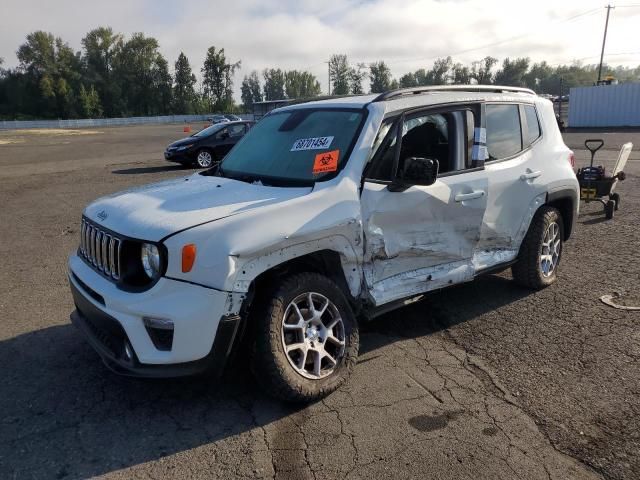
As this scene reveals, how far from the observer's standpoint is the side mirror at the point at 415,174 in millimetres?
3707

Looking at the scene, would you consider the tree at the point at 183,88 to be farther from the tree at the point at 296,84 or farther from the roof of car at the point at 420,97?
the roof of car at the point at 420,97

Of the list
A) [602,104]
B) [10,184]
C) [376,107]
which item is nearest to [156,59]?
[602,104]

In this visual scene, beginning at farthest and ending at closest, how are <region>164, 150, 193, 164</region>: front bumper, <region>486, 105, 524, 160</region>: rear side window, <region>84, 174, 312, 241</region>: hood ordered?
<region>164, 150, 193, 164</region>: front bumper → <region>486, 105, 524, 160</region>: rear side window → <region>84, 174, 312, 241</region>: hood

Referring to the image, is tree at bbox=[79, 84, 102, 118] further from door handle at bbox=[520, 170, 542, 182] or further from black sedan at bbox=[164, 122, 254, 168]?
door handle at bbox=[520, 170, 542, 182]

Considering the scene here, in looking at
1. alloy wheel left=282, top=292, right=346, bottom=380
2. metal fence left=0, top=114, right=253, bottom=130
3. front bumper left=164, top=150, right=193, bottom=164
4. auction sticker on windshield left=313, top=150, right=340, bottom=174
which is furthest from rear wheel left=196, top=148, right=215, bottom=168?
metal fence left=0, top=114, right=253, bottom=130

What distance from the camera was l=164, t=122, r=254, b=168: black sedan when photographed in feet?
58.7

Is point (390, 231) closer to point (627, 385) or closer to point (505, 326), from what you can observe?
point (505, 326)

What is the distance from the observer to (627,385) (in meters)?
3.56

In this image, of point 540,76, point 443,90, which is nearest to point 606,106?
point 443,90

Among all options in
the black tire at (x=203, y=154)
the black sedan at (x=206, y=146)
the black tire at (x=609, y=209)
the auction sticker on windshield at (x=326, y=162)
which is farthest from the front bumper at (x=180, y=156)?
the auction sticker on windshield at (x=326, y=162)

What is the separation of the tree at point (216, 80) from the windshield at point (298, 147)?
120 metres

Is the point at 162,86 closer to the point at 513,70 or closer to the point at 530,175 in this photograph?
the point at 513,70

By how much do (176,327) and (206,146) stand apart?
52.8 ft

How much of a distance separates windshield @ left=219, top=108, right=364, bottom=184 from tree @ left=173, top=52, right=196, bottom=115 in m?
117
